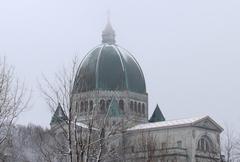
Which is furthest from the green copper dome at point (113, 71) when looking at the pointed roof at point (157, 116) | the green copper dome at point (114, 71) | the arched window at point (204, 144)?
the arched window at point (204, 144)

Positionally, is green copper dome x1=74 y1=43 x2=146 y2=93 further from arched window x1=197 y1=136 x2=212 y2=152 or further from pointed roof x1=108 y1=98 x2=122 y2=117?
arched window x1=197 y1=136 x2=212 y2=152

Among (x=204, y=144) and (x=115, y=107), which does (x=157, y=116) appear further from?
(x=204, y=144)

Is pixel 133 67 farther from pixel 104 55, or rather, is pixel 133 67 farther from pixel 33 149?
pixel 33 149

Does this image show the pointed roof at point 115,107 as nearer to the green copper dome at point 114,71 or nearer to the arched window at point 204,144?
the green copper dome at point 114,71

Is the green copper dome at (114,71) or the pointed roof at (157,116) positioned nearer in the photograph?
the green copper dome at (114,71)

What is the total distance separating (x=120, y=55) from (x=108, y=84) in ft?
17.0

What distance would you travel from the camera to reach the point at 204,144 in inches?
3593

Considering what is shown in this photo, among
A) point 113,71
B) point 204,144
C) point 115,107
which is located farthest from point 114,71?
point 204,144

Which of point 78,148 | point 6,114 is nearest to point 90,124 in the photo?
point 78,148

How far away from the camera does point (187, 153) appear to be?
8894 cm

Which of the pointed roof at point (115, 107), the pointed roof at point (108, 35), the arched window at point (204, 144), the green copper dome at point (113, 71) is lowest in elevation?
the arched window at point (204, 144)

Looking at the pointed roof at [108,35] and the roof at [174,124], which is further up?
the pointed roof at [108,35]

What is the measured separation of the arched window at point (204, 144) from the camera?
296 feet

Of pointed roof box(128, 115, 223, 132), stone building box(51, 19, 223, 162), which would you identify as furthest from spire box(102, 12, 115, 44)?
pointed roof box(128, 115, 223, 132)
